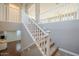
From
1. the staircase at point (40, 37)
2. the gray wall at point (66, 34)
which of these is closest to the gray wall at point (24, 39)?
the staircase at point (40, 37)

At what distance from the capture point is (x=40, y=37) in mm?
1457

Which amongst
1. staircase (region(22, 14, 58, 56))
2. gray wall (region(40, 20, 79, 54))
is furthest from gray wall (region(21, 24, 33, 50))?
gray wall (region(40, 20, 79, 54))

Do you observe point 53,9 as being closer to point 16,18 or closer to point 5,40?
point 16,18

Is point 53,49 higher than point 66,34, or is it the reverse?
point 66,34

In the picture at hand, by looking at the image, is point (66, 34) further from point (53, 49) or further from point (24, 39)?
point (24, 39)

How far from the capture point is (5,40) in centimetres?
144

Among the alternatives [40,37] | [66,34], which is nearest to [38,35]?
[40,37]

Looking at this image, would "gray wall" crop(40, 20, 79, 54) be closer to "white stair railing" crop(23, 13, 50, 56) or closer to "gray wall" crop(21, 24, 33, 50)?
"white stair railing" crop(23, 13, 50, 56)

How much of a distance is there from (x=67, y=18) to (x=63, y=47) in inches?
14.1

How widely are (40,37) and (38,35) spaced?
0.12 feet

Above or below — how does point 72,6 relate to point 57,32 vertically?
above

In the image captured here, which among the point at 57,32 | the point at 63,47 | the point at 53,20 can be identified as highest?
the point at 53,20

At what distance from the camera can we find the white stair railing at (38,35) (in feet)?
4.74

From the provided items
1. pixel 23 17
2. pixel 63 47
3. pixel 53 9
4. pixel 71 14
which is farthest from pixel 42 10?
pixel 63 47
